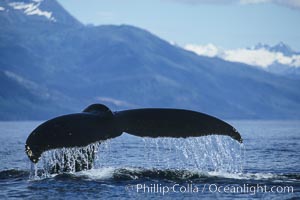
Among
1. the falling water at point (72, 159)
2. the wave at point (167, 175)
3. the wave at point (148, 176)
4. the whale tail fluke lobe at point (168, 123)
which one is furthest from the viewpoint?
the wave at point (167, 175)

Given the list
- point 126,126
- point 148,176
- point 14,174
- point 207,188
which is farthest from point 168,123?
point 14,174

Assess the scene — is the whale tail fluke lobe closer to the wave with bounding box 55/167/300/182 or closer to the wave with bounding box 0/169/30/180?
the wave with bounding box 55/167/300/182

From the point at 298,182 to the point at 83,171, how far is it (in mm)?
4950

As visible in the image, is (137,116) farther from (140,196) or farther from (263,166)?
(263,166)

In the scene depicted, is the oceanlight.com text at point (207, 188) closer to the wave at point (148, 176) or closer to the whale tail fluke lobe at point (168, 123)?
the wave at point (148, 176)

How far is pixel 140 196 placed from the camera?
11.9m

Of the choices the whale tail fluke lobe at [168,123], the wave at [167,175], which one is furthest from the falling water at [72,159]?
the whale tail fluke lobe at [168,123]

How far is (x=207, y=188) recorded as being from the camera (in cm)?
1283

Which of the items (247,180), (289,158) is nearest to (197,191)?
(247,180)

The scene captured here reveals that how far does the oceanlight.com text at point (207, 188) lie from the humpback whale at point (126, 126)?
2036mm

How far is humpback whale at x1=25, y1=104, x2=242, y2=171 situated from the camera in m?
10.2

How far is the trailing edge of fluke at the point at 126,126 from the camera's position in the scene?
10.2 m

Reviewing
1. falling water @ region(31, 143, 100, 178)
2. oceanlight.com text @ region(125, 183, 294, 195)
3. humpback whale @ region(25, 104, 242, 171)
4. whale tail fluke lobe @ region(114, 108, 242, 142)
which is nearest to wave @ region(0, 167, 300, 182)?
falling water @ region(31, 143, 100, 178)

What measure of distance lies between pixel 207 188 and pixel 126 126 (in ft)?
9.75
